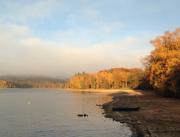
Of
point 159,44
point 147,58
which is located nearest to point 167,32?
point 159,44

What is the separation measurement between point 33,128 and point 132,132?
1331cm

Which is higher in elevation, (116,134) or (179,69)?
(179,69)

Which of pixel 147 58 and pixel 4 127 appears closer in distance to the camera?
pixel 4 127

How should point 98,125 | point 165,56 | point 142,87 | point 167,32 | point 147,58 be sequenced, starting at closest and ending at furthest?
1. point 98,125
2. point 165,56
3. point 167,32
4. point 147,58
5. point 142,87

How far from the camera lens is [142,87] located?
584 ft

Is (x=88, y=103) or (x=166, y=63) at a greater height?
(x=166, y=63)

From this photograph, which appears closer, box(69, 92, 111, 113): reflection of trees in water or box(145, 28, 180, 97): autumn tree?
box(69, 92, 111, 113): reflection of trees in water

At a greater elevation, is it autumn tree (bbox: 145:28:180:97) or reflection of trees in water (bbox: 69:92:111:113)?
autumn tree (bbox: 145:28:180:97)

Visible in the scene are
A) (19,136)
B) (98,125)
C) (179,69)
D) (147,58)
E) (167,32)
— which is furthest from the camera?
(147,58)

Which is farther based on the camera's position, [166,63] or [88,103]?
[88,103]

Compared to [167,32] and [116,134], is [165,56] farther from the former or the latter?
[116,134]

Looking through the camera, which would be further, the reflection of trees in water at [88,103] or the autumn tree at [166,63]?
the autumn tree at [166,63]

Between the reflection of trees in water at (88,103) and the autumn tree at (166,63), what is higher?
the autumn tree at (166,63)

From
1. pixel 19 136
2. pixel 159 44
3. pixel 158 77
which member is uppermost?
pixel 159 44
